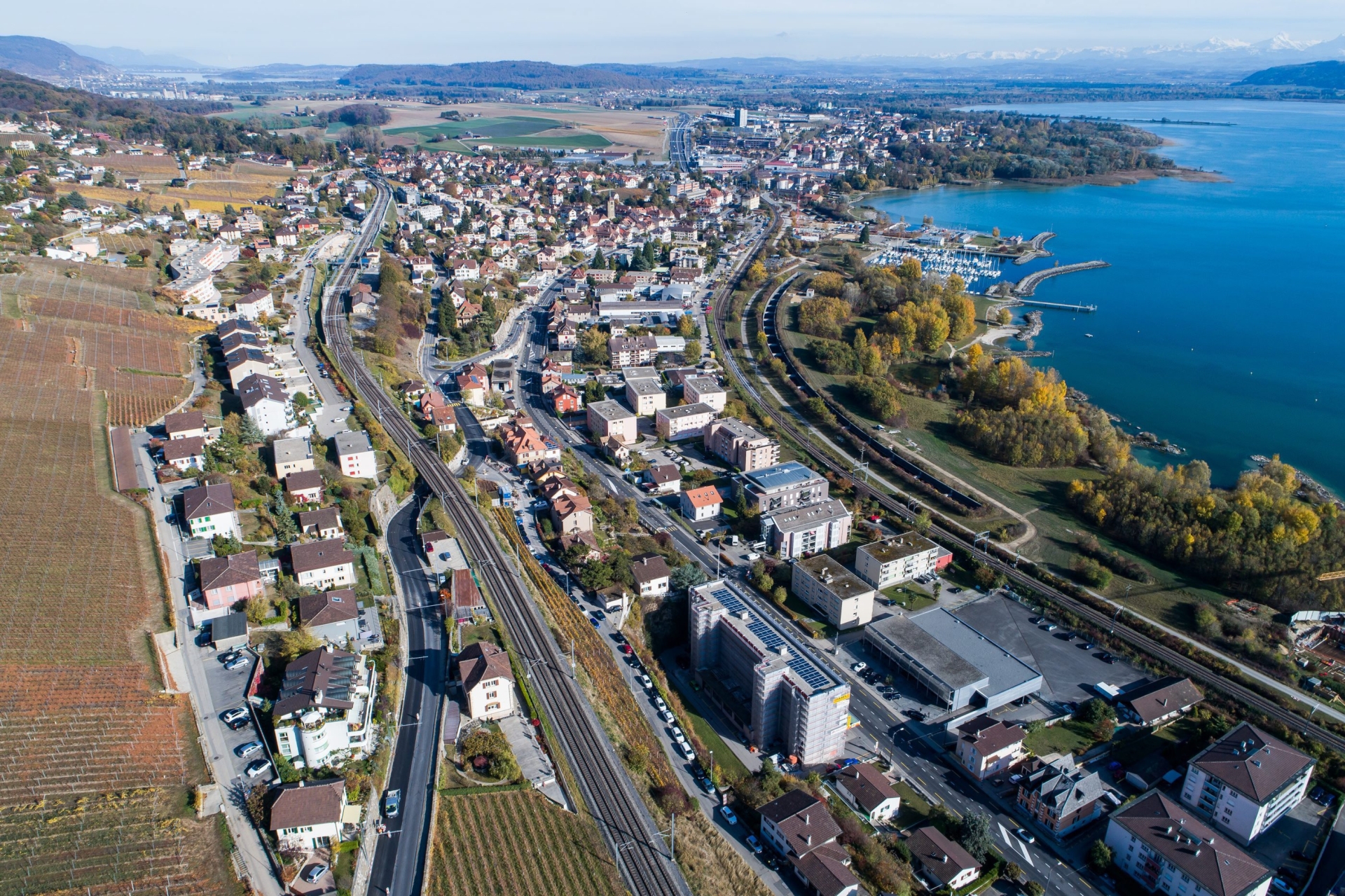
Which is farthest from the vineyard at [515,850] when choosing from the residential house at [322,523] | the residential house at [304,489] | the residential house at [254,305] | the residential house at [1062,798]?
the residential house at [254,305]

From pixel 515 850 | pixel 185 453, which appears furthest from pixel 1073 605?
pixel 185 453

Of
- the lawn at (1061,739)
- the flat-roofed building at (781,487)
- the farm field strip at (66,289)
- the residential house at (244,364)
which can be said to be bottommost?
the lawn at (1061,739)

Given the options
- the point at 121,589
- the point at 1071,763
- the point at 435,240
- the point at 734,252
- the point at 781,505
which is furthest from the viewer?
the point at 734,252

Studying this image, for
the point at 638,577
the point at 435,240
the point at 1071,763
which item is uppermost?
the point at 435,240

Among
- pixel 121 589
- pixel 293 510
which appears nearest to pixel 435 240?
pixel 293 510

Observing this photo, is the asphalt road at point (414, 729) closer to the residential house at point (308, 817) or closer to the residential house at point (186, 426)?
the residential house at point (308, 817)

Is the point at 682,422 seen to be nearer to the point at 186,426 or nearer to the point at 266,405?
the point at 266,405

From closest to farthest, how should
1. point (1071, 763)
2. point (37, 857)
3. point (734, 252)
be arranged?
point (37, 857) → point (1071, 763) → point (734, 252)

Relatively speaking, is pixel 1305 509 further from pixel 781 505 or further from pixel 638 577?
pixel 638 577

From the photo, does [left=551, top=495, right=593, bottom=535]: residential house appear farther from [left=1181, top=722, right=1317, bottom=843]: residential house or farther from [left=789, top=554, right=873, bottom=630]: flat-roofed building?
[left=1181, top=722, right=1317, bottom=843]: residential house
